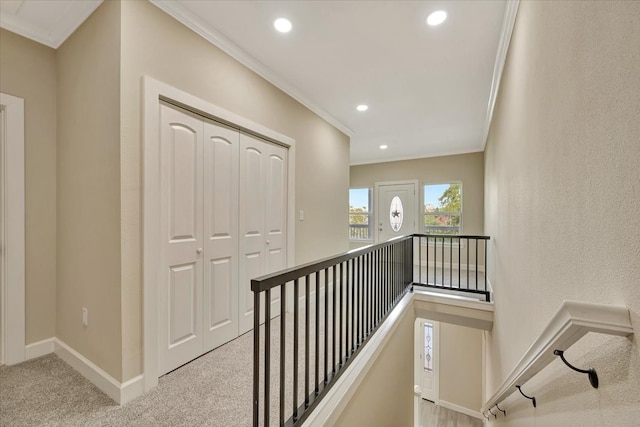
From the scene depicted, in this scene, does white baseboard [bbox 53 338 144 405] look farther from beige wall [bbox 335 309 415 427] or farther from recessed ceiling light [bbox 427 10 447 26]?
recessed ceiling light [bbox 427 10 447 26]

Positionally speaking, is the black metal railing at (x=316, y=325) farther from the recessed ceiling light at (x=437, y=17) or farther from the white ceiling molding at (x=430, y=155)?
the white ceiling molding at (x=430, y=155)

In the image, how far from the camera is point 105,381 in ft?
5.68

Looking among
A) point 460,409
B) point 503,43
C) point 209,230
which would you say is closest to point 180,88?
point 209,230

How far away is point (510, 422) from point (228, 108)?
3.37 metres

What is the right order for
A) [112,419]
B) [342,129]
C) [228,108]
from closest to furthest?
1. [112,419]
2. [228,108]
3. [342,129]

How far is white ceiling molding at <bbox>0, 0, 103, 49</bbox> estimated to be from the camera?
74.0 inches

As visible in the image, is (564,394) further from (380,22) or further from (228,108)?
(228,108)

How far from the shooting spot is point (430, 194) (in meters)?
6.17

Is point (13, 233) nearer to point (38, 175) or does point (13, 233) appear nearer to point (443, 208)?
point (38, 175)

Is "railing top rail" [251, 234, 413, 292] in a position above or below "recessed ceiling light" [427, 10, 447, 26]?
below

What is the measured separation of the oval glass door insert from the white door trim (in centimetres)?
A: 609

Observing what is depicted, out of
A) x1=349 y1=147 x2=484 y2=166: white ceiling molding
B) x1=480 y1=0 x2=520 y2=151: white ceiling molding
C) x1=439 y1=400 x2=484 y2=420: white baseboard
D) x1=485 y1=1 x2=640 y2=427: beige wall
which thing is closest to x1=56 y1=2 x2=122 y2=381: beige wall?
x1=485 y1=1 x2=640 y2=427: beige wall

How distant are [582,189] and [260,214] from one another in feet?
7.80

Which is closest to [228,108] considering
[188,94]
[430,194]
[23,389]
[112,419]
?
[188,94]
